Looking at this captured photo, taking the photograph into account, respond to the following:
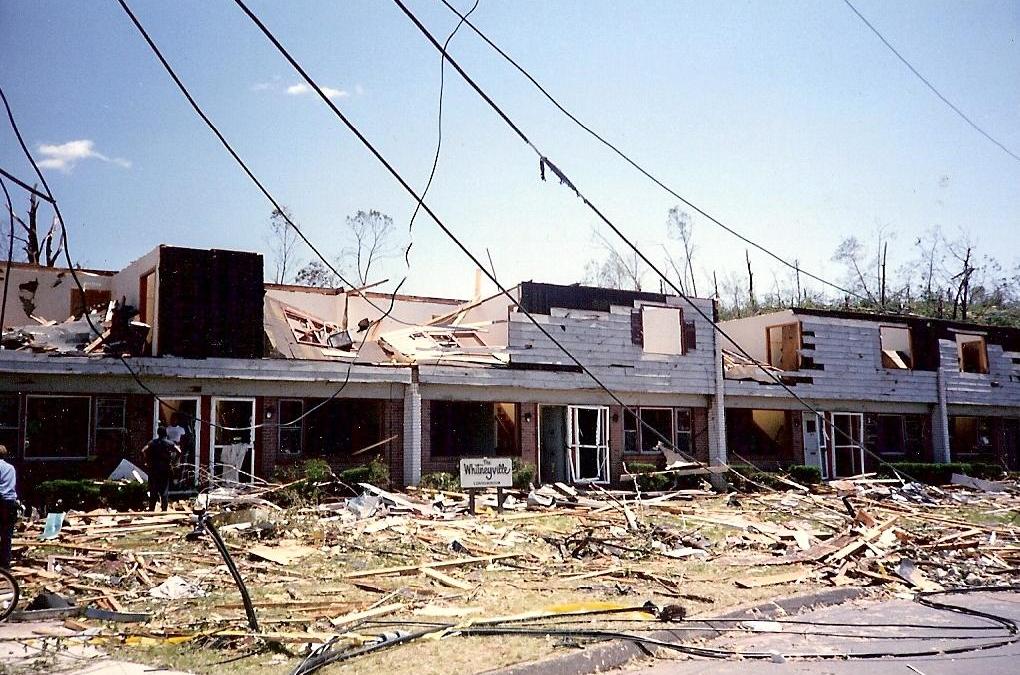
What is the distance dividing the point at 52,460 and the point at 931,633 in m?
18.7

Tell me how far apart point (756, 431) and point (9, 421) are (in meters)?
25.4

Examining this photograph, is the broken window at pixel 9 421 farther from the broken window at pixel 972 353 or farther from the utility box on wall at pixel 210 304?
the broken window at pixel 972 353

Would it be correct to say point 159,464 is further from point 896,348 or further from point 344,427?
point 896,348

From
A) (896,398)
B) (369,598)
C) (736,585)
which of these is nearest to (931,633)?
(736,585)

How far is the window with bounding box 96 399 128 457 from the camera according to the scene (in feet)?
66.6

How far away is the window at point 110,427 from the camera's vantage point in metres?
20.3

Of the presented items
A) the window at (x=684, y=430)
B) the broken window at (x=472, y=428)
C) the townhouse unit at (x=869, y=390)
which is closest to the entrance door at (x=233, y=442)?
the broken window at (x=472, y=428)

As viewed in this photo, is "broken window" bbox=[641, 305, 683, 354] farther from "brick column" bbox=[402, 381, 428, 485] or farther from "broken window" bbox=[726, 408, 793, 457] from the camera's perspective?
"brick column" bbox=[402, 381, 428, 485]

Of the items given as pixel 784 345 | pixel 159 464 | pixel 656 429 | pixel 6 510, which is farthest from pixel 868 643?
pixel 784 345

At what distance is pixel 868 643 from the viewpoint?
7.89 m

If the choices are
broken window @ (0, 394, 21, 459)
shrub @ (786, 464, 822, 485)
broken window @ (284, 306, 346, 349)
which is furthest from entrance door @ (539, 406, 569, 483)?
broken window @ (0, 394, 21, 459)

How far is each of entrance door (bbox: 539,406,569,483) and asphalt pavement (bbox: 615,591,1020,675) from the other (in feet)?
54.3

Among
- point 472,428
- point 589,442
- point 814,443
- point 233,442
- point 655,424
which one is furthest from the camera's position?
point 814,443

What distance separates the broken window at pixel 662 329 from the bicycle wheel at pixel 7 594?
20.7m
